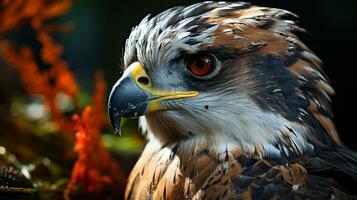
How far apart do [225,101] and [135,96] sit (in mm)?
306


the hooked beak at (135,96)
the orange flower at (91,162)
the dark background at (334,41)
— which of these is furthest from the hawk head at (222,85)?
the dark background at (334,41)

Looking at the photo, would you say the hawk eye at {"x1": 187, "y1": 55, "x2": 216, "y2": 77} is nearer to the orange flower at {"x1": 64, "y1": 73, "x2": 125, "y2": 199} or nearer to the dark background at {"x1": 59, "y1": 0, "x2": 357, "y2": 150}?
the orange flower at {"x1": 64, "y1": 73, "x2": 125, "y2": 199}

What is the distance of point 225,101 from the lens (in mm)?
2166

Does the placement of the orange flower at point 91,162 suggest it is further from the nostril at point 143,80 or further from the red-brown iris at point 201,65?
the red-brown iris at point 201,65

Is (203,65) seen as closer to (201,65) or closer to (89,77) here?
(201,65)

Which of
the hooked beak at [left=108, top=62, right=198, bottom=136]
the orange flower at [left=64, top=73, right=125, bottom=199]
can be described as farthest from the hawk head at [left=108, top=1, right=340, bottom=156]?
the orange flower at [left=64, top=73, right=125, bottom=199]

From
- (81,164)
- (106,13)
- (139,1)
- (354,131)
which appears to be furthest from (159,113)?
(106,13)

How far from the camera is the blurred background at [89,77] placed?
8.64 ft

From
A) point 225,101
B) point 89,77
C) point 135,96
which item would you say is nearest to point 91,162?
point 135,96

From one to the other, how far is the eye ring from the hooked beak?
7cm

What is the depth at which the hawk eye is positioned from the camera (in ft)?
6.99

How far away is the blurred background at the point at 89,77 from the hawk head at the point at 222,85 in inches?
13.1

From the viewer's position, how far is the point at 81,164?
7.93 ft

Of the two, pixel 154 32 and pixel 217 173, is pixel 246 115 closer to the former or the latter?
pixel 217 173
